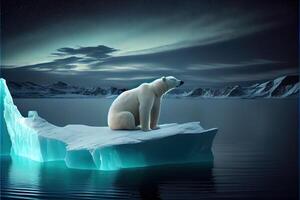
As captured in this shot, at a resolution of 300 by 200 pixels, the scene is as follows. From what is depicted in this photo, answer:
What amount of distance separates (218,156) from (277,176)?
163 centimetres

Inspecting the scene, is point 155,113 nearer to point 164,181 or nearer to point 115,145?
point 115,145

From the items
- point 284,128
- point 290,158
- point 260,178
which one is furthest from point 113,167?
point 284,128

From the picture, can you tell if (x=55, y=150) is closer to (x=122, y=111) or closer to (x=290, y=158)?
(x=122, y=111)

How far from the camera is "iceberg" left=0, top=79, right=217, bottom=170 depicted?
5.50m

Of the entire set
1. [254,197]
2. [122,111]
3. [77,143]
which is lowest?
[254,197]

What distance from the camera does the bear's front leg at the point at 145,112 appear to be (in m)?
5.84

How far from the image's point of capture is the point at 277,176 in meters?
5.72

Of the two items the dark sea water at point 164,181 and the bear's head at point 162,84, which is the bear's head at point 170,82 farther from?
the dark sea water at point 164,181

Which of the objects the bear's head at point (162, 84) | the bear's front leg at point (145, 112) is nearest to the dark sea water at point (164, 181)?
the bear's front leg at point (145, 112)

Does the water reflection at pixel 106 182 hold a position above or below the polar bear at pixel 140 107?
below

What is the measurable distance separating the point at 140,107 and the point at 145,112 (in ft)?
0.30

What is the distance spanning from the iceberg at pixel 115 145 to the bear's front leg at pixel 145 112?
0.35 ft

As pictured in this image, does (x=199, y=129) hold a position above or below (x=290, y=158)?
above

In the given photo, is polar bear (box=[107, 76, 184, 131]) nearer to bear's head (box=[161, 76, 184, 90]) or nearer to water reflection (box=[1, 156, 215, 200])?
bear's head (box=[161, 76, 184, 90])
